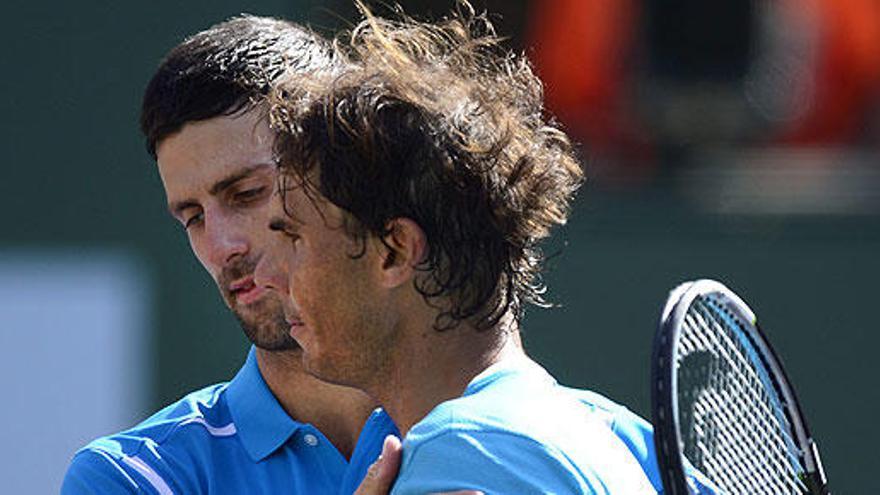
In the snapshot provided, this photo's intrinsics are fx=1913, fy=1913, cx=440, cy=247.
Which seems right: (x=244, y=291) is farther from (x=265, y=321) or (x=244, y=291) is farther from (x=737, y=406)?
(x=737, y=406)

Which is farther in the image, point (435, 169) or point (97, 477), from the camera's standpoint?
point (97, 477)

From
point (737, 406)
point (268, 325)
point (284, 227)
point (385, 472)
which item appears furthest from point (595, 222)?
point (385, 472)

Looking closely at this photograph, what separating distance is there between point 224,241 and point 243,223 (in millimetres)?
41

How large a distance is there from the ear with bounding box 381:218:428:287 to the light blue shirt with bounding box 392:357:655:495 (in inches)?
7.0

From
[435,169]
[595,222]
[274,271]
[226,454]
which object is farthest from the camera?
[595,222]

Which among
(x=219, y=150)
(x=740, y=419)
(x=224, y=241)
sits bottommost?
(x=740, y=419)

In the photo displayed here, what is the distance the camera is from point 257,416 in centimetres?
271

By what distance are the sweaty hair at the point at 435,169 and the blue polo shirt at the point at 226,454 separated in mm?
567

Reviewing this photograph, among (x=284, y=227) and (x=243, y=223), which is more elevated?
(x=284, y=227)

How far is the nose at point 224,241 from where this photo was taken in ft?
9.16

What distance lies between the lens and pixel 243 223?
111 inches

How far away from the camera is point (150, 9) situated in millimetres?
5941

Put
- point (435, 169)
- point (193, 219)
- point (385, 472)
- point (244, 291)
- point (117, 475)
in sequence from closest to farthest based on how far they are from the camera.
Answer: point (385, 472) → point (435, 169) → point (117, 475) → point (244, 291) → point (193, 219)

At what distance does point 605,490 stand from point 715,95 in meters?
4.56
